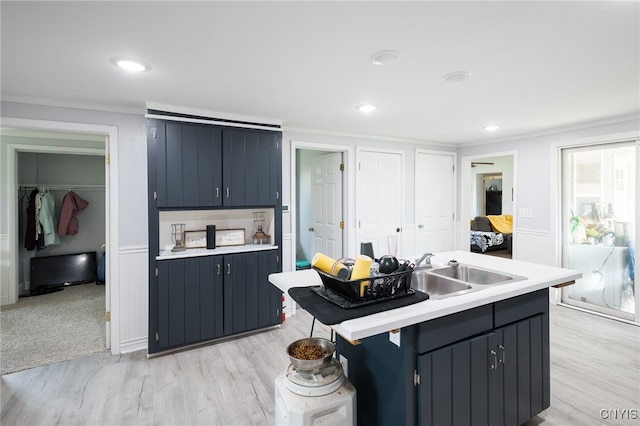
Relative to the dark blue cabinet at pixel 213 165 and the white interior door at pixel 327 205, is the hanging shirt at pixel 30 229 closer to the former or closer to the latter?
the dark blue cabinet at pixel 213 165

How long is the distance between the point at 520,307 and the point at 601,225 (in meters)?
2.91

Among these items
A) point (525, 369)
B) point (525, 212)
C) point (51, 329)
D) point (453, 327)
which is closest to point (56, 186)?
point (51, 329)

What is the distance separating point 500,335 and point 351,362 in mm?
829

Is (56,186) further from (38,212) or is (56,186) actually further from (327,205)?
(327,205)

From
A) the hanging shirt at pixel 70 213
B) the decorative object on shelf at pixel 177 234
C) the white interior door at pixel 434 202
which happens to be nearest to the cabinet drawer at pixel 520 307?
the decorative object on shelf at pixel 177 234

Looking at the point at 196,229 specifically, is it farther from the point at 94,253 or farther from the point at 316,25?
the point at 94,253

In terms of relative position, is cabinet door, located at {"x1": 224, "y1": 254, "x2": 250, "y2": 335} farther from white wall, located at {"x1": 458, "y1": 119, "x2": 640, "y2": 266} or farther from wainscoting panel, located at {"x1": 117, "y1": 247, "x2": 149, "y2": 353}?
white wall, located at {"x1": 458, "y1": 119, "x2": 640, "y2": 266}

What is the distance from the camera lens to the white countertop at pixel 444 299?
51.7 inches

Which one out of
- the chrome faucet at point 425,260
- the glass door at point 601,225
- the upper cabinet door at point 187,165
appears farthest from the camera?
the glass door at point 601,225

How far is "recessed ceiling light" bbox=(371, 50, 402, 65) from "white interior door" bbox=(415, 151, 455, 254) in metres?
3.04

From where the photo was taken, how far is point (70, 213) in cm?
505

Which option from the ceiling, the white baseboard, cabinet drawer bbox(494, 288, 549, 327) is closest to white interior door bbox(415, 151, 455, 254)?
the ceiling

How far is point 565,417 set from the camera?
2.08 metres

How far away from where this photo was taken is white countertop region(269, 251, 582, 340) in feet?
4.31
